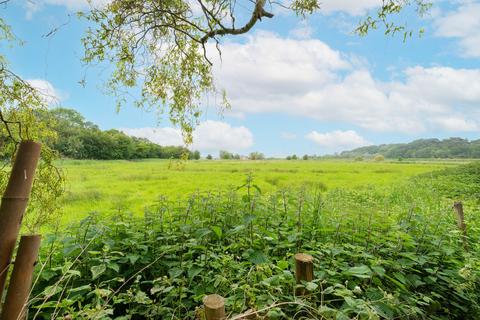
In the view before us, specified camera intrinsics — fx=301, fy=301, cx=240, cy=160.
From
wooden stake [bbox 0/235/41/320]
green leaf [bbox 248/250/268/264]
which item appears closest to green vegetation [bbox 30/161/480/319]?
green leaf [bbox 248/250/268/264]

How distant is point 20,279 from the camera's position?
1698 millimetres

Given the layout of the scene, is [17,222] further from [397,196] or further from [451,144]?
[451,144]

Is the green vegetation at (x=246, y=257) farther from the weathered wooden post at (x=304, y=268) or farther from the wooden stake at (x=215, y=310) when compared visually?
the wooden stake at (x=215, y=310)

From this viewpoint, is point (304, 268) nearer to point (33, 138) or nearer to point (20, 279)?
point (20, 279)

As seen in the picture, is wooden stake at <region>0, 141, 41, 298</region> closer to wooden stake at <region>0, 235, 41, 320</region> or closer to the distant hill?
wooden stake at <region>0, 235, 41, 320</region>

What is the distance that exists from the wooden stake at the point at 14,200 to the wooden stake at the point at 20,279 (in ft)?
0.21

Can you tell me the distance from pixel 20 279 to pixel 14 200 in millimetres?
447

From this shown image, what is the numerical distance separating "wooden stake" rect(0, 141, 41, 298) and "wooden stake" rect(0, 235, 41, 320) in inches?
2.6

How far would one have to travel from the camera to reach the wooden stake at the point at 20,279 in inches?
66.6

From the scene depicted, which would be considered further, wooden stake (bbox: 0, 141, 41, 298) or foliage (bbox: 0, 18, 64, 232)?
foliage (bbox: 0, 18, 64, 232)

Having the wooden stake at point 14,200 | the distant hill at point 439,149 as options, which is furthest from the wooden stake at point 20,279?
the distant hill at point 439,149

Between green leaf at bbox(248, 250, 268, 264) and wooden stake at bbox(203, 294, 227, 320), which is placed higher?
wooden stake at bbox(203, 294, 227, 320)

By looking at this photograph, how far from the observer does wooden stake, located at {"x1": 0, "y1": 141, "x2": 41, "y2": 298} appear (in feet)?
5.55

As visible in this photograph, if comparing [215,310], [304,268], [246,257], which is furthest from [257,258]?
[215,310]
